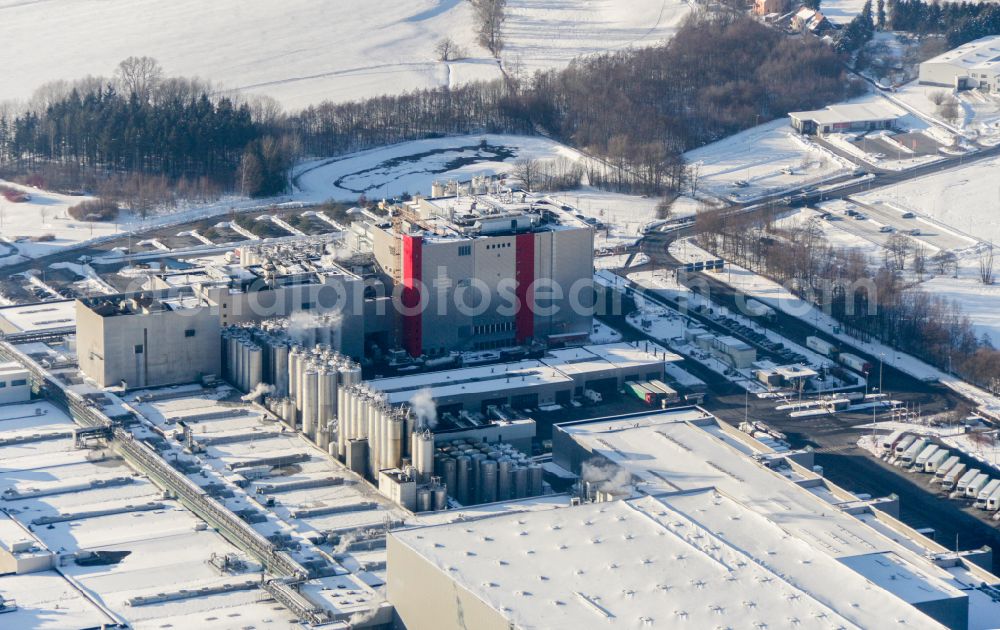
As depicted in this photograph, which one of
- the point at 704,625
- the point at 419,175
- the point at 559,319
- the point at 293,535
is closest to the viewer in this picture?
the point at 704,625

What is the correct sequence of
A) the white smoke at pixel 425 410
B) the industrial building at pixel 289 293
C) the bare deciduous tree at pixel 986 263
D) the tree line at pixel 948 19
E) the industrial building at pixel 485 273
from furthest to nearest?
the tree line at pixel 948 19
the bare deciduous tree at pixel 986 263
the industrial building at pixel 485 273
the industrial building at pixel 289 293
the white smoke at pixel 425 410

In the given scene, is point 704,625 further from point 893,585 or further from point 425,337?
point 425,337

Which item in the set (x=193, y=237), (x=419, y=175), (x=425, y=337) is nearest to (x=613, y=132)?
(x=419, y=175)

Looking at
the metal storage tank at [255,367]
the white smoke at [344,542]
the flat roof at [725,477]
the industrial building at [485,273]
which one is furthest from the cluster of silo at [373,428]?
the industrial building at [485,273]

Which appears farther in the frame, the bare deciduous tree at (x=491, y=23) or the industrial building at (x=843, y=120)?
the bare deciduous tree at (x=491, y=23)

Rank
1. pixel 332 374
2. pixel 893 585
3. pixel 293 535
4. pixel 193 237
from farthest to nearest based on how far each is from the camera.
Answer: pixel 193 237 → pixel 332 374 → pixel 293 535 → pixel 893 585

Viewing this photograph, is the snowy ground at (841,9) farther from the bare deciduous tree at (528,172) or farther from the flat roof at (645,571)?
the flat roof at (645,571)

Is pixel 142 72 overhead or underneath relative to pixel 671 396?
overhead
